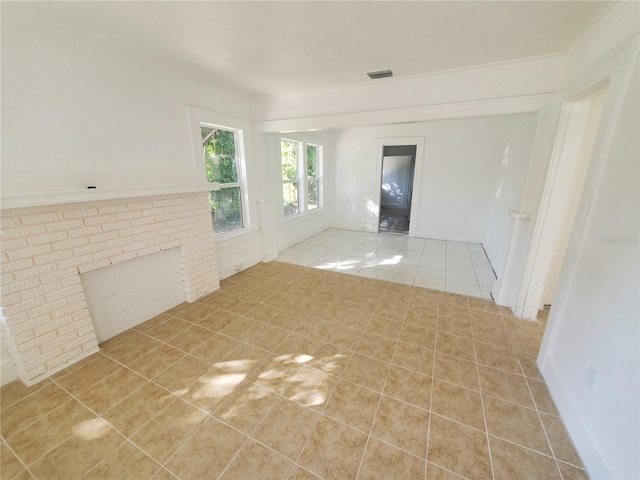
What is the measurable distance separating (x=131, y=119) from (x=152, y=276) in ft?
4.99

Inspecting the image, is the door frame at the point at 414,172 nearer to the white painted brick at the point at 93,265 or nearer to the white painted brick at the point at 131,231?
the white painted brick at the point at 131,231

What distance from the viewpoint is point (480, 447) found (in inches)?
56.1

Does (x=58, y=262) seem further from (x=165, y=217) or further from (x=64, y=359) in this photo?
(x=165, y=217)

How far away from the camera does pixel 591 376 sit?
1390 millimetres

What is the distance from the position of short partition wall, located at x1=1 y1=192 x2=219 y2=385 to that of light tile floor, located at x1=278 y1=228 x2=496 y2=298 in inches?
92.0

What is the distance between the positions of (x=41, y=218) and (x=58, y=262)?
342 millimetres

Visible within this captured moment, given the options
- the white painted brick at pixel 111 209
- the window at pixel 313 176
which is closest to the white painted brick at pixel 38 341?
the white painted brick at pixel 111 209

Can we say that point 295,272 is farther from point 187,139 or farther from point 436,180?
point 436,180

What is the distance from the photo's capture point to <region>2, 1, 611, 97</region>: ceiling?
1599 mm

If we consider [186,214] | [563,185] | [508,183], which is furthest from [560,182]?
[186,214]

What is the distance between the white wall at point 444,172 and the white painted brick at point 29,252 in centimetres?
533

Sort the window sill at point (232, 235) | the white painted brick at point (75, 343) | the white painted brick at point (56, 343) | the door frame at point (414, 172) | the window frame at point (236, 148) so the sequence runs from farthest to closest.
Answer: the door frame at point (414, 172)
the window sill at point (232, 235)
the window frame at point (236, 148)
the white painted brick at point (75, 343)
the white painted brick at point (56, 343)

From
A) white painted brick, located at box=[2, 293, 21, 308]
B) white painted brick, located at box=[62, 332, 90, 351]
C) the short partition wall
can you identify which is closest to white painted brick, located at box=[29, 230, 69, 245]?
the short partition wall

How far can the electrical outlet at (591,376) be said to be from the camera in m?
1.36
